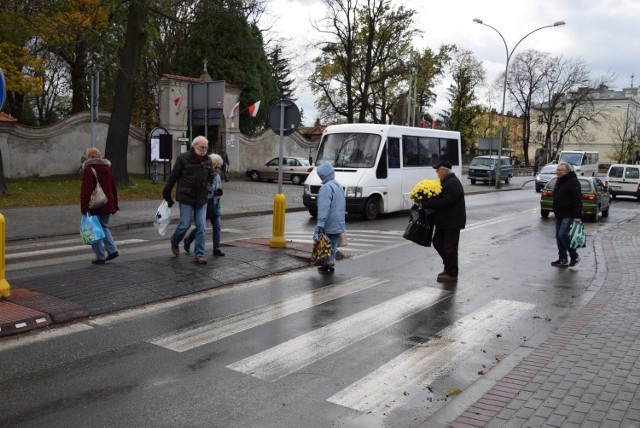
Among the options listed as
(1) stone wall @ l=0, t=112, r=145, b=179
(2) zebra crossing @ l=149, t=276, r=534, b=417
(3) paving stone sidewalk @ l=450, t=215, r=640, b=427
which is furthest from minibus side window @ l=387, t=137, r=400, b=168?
(1) stone wall @ l=0, t=112, r=145, b=179

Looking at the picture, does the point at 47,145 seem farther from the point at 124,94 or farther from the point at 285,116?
the point at 285,116

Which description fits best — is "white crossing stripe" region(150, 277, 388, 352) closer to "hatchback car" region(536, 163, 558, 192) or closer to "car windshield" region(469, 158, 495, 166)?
"hatchback car" region(536, 163, 558, 192)

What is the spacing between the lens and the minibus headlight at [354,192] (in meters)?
16.6

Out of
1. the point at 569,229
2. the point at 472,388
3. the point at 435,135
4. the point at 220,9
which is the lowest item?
the point at 472,388

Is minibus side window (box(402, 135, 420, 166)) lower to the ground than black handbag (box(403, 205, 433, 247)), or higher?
higher

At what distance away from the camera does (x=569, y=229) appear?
10.3 metres

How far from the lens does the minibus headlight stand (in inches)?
655

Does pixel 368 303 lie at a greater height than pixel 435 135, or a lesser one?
lesser

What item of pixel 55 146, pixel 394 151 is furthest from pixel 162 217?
pixel 55 146

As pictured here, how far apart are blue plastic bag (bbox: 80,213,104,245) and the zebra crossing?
3.00m

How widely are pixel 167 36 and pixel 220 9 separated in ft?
80.5

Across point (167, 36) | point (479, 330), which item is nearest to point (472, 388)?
point (479, 330)

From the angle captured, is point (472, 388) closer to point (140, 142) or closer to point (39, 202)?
point (39, 202)

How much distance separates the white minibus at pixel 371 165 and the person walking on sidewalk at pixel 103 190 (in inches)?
331
